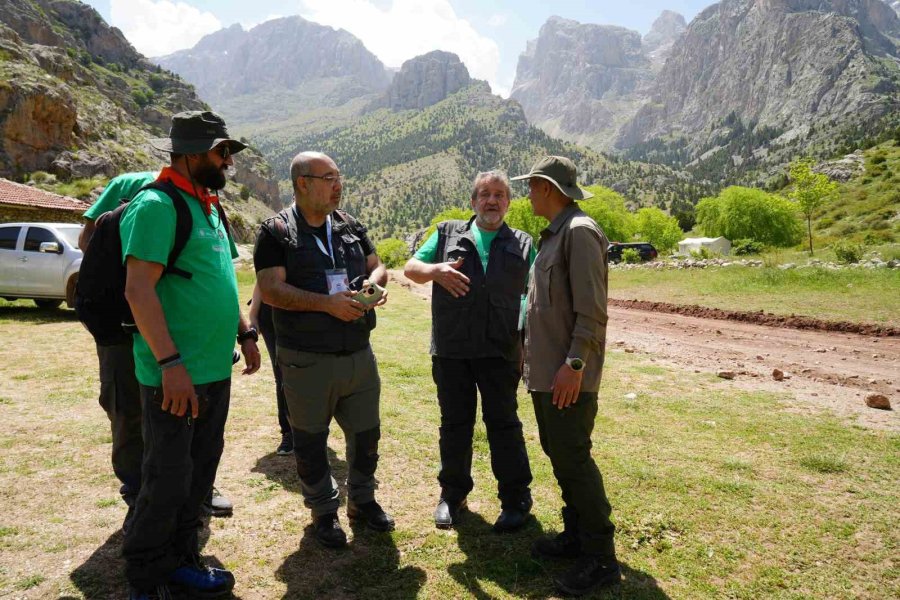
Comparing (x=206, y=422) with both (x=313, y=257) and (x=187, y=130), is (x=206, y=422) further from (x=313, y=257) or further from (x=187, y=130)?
(x=187, y=130)

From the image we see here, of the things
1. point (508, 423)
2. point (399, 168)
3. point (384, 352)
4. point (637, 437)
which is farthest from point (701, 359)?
point (399, 168)

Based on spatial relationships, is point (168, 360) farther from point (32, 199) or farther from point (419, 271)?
point (32, 199)

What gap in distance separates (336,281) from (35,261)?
1200 centimetres

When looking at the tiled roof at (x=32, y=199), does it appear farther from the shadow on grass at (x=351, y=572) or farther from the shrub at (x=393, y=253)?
the shrub at (x=393, y=253)

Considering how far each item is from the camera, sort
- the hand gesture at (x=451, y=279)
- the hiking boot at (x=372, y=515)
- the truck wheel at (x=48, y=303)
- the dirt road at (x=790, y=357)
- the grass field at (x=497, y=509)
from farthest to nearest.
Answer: the truck wheel at (x=48, y=303)
the dirt road at (x=790, y=357)
the hiking boot at (x=372, y=515)
the hand gesture at (x=451, y=279)
the grass field at (x=497, y=509)

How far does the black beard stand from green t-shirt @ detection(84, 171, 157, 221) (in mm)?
702

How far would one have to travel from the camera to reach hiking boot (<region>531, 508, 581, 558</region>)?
3.25 m

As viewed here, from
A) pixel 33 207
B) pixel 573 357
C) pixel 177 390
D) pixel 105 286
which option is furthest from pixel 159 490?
pixel 33 207

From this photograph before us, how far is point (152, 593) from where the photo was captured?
267cm

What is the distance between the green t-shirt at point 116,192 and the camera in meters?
3.36

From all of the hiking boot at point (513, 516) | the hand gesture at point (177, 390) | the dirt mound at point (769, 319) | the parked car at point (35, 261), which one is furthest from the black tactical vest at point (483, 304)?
the parked car at point (35, 261)

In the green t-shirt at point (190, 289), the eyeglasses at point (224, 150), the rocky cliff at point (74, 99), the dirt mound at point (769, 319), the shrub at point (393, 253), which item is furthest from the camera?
the shrub at point (393, 253)

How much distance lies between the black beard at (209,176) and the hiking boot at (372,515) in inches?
85.9

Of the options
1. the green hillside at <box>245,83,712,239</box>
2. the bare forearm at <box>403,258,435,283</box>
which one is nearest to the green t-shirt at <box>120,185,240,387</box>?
the bare forearm at <box>403,258,435,283</box>
